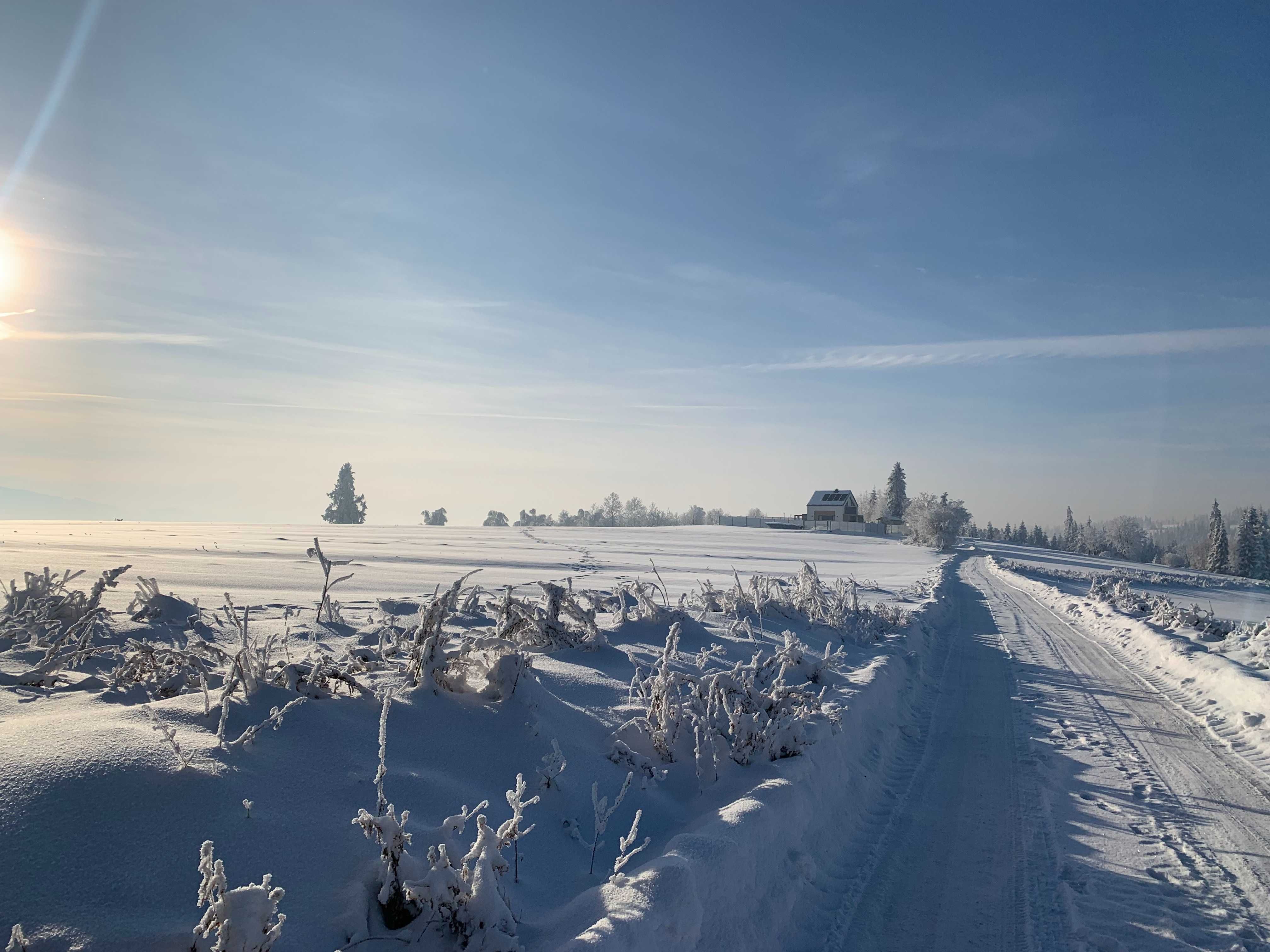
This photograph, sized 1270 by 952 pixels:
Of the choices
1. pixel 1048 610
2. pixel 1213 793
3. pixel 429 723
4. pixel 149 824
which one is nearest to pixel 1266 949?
pixel 1213 793

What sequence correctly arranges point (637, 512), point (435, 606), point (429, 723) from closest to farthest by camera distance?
point (429, 723)
point (435, 606)
point (637, 512)

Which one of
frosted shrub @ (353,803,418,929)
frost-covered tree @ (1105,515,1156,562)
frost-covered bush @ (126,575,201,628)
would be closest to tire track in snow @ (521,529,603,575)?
frost-covered bush @ (126,575,201,628)

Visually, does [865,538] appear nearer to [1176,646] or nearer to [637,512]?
[637,512]

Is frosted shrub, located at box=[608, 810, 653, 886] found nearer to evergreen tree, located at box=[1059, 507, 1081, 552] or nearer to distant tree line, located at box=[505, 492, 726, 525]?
distant tree line, located at box=[505, 492, 726, 525]

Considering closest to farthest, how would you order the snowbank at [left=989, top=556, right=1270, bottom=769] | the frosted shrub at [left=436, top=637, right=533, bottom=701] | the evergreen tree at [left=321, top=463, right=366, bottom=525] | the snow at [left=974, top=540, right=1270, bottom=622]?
the frosted shrub at [left=436, top=637, right=533, bottom=701], the snowbank at [left=989, top=556, right=1270, bottom=769], the snow at [left=974, top=540, right=1270, bottom=622], the evergreen tree at [left=321, top=463, right=366, bottom=525]

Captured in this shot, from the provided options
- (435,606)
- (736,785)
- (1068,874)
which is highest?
(435,606)

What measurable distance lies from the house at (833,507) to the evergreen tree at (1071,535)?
34.8 m

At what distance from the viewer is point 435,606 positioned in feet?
12.9

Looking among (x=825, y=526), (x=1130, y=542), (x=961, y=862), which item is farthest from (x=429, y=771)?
(x=1130, y=542)

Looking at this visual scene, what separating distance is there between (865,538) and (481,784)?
212 ft

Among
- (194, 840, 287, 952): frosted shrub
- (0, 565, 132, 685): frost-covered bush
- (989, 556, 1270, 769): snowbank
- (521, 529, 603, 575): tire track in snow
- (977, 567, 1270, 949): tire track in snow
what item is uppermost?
(0, 565, 132, 685): frost-covered bush

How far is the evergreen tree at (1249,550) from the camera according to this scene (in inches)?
2709

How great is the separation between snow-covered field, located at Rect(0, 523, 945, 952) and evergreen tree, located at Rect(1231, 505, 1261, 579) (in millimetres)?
86189

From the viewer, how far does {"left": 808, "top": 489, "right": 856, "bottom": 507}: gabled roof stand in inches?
3548
